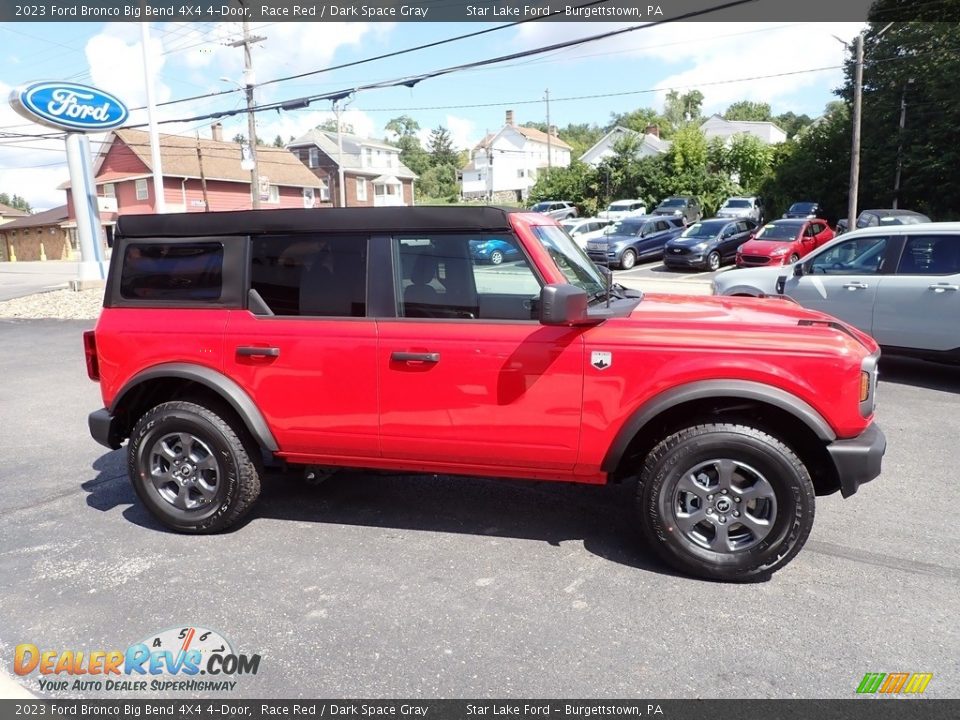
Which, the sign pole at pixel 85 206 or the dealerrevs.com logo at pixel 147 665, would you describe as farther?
the sign pole at pixel 85 206

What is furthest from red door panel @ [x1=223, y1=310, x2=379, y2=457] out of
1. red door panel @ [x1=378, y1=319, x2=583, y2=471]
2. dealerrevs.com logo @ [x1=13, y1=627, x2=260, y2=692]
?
dealerrevs.com logo @ [x1=13, y1=627, x2=260, y2=692]

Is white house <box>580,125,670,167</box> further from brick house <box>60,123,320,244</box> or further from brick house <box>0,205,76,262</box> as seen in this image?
brick house <box>0,205,76,262</box>

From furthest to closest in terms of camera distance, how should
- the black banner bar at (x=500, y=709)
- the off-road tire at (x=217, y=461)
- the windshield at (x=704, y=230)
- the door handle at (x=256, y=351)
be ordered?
1. the windshield at (x=704, y=230)
2. the off-road tire at (x=217, y=461)
3. the door handle at (x=256, y=351)
4. the black banner bar at (x=500, y=709)

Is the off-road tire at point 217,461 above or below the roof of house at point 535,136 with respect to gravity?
below

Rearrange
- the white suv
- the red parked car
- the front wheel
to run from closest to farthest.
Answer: the front wheel
the white suv
the red parked car

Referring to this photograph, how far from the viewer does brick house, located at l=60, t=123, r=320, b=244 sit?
43500 millimetres

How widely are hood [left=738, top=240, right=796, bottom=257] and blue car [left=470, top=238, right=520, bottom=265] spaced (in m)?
16.9

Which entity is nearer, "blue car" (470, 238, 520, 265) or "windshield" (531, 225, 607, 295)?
"blue car" (470, 238, 520, 265)

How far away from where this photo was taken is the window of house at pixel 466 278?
147 inches

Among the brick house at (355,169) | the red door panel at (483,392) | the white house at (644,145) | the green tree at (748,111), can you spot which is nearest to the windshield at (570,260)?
the red door panel at (483,392)

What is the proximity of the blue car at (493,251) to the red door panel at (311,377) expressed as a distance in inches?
27.8

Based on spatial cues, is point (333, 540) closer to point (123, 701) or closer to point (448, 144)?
point (123, 701)

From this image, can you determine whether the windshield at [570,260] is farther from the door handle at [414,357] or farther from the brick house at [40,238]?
the brick house at [40,238]

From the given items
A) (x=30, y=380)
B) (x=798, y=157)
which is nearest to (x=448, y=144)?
(x=798, y=157)
